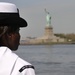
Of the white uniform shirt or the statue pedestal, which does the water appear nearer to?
the white uniform shirt

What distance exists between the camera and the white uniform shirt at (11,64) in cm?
146

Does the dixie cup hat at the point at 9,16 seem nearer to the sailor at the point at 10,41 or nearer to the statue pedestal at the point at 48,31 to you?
the sailor at the point at 10,41

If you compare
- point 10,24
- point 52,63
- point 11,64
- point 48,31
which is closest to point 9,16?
point 10,24

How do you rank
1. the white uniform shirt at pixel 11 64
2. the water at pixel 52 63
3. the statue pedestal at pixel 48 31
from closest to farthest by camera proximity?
the white uniform shirt at pixel 11 64 < the water at pixel 52 63 < the statue pedestal at pixel 48 31

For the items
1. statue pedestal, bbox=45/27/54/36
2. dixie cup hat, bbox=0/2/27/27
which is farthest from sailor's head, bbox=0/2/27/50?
statue pedestal, bbox=45/27/54/36

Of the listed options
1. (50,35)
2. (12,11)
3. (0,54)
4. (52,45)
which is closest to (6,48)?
(0,54)

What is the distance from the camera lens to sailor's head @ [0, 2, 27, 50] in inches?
61.1

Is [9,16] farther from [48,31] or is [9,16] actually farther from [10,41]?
[48,31]

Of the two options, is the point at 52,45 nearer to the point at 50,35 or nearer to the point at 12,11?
the point at 50,35

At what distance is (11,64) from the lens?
1.48 metres

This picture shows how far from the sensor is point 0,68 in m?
1.49

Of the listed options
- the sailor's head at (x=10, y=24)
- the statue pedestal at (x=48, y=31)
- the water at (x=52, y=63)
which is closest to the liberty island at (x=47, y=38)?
the statue pedestal at (x=48, y=31)

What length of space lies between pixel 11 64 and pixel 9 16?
19 centimetres

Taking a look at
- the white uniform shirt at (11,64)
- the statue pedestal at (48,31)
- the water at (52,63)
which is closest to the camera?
the white uniform shirt at (11,64)
